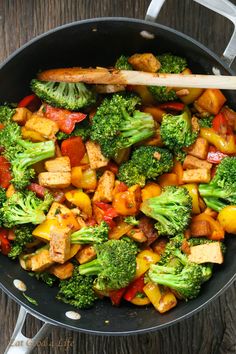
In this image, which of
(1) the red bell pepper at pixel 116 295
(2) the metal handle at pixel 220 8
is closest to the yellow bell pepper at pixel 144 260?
(1) the red bell pepper at pixel 116 295

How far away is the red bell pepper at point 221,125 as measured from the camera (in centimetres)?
301

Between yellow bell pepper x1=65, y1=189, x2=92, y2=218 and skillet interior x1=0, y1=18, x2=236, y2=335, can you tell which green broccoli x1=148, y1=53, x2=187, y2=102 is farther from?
yellow bell pepper x1=65, y1=189, x2=92, y2=218

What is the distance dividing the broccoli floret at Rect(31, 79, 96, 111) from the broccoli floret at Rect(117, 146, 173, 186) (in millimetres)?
370

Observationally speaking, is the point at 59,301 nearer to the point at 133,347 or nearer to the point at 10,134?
the point at 133,347

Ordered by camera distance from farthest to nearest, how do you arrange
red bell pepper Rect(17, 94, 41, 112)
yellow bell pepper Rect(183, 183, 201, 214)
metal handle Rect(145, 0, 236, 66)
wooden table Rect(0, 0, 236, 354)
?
wooden table Rect(0, 0, 236, 354), red bell pepper Rect(17, 94, 41, 112), yellow bell pepper Rect(183, 183, 201, 214), metal handle Rect(145, 0, 236, 66)

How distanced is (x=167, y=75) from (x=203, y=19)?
726 millimetres

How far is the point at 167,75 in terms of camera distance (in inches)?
112

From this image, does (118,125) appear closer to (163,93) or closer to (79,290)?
(163,93)

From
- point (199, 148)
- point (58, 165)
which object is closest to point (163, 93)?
point (199, 148)

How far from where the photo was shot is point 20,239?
296 centimetres

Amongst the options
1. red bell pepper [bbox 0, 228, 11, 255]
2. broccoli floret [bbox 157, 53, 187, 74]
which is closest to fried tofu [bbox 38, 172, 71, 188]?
red bell pepper [bbox 0, 228, 11, 255]

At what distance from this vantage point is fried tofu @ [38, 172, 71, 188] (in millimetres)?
2902

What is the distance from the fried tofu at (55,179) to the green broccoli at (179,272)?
61cm

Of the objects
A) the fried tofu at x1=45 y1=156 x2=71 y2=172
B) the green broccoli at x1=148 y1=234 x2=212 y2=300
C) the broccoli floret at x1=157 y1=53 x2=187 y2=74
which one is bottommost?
the green broccoli at x1=148 y1=234 x2=212 y2=300
